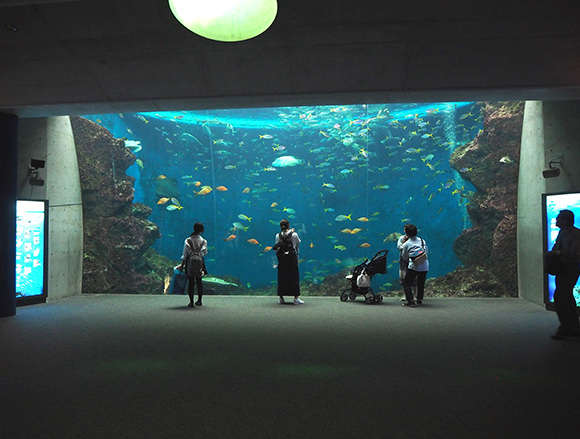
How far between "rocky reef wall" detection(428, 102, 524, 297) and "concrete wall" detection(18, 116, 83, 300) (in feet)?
36.0

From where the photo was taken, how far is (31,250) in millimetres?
8352

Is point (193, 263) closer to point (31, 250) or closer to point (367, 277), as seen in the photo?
point (31, 250)

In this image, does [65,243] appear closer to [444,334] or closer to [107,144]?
[107,144]

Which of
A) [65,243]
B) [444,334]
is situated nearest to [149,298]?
[65,243]

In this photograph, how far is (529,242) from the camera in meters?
8.64

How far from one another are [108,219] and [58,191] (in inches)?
114

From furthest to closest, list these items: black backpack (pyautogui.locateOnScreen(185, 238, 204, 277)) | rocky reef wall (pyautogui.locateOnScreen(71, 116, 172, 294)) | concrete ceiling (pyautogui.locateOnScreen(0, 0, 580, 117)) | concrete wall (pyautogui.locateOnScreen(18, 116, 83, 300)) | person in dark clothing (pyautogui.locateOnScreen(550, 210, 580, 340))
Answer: rocky reef wall (pyautogui.locateOnScreen(71, 116, 172, 294)) < concrete wall (pyautogui.locateOnScreen(18, 116, 83, 300)) < black backpack (pyautogui.locateOnScreen(185, 238, 204, 277)) < concrete ceiling (pyautogui.locateOnScreen(0, 0, 580, 117)) < person in dark clothing (pyautogui.locateOnScreen(550, 210, 580, 340))

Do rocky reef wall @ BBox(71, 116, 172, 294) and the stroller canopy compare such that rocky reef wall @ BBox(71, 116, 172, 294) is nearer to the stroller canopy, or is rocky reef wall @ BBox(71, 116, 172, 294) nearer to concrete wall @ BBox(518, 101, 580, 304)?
the stroller canopy

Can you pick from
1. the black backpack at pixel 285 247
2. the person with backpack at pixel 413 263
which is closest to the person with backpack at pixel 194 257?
the black backpack at pixel 285 247

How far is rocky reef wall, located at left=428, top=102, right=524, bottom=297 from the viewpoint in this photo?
10289 mm

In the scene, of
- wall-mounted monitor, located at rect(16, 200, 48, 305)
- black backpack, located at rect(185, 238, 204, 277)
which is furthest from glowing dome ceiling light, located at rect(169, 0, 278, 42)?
wall-mounted monitor, located at rect(16, 200, 48, 305)

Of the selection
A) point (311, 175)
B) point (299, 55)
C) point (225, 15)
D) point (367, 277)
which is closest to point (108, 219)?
point (367, 277)

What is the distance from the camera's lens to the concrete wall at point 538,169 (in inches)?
283

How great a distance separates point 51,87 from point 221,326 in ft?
15.7
